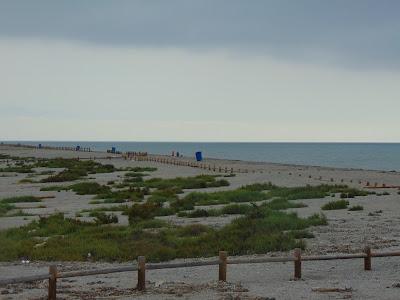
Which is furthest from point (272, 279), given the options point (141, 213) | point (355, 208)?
point (355, 208)

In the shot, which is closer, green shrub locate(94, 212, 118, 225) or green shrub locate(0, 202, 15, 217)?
green shrub locate(94, 212, 118, 225)

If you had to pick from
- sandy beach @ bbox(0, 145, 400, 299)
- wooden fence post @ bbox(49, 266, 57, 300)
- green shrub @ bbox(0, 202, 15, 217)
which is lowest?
green shrub @ bbox(0, 202, 15, 217)

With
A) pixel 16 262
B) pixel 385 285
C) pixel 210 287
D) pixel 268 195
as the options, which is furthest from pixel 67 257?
pixel 268 195

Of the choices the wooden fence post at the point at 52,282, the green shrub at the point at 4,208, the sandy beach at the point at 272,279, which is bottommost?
the green shrub at the point at 4,208

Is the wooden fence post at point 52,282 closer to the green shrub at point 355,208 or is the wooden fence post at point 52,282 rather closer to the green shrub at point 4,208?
the green shrub at point 4,208

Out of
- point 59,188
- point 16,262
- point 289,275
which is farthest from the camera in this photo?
point 59,188

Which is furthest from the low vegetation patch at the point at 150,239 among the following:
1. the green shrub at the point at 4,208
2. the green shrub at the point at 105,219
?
the green shrub at the point at 4,208

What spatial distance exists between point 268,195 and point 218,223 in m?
12.5

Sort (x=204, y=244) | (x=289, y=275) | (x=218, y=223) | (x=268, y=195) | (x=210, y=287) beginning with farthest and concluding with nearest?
(x=268, y=195)
(x=218, y=223)
(x=204, y=244)
(x=289, y=275)
(x=210, y=287)

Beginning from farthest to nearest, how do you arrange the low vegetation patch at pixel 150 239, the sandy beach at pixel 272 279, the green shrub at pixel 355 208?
1. the green shrub at pixel 355 208
2. the low vegetation patch at pixel 150 239
3. the sandy beach at pixel 272 279

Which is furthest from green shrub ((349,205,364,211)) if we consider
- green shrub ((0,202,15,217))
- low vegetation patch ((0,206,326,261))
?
green shrub ((0,202,15,217))

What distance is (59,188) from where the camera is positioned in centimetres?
4388

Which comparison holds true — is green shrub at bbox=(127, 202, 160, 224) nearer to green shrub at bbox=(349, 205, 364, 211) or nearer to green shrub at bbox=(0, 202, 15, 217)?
green shrub at bbox=(0, 202, 15, 217)

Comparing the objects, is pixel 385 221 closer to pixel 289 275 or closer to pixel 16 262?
pixel 289 275
